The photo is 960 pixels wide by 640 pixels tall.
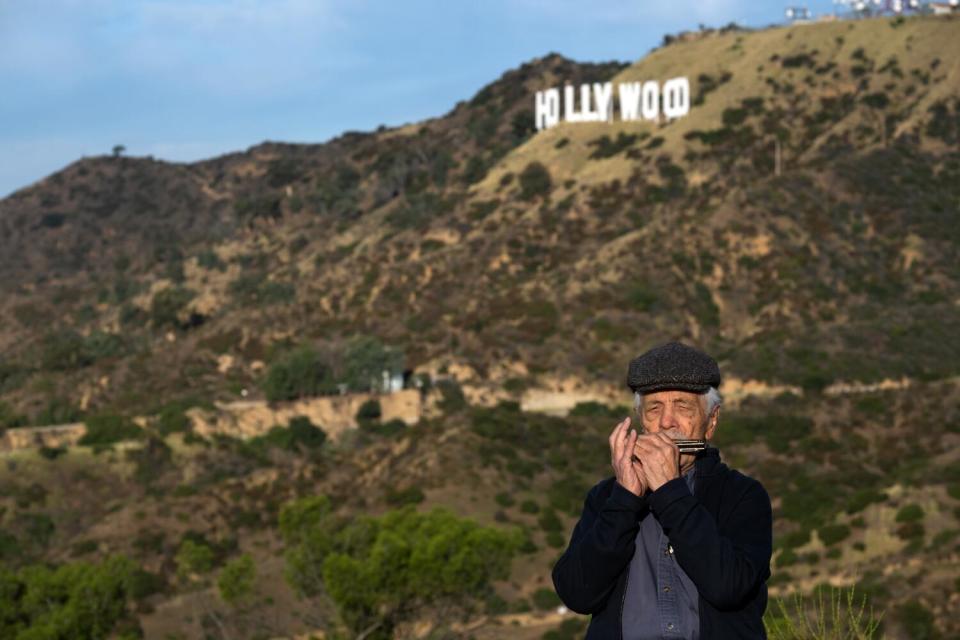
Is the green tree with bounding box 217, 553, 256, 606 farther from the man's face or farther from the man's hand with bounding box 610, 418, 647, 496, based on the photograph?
the man's hand with bounding box 610, 418, 647, 496

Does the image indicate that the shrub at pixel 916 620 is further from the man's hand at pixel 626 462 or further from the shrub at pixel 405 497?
the man's hand at pixel 626 462

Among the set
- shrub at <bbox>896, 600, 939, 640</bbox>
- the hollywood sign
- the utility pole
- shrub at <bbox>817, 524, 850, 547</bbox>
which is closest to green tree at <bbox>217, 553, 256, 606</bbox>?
shrub at <bbox>817, 524, 850, 547</bbox>

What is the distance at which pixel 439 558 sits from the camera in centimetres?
3328

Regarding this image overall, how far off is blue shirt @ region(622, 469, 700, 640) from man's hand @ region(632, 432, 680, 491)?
0.48 feet

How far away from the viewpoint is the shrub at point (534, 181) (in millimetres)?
106375

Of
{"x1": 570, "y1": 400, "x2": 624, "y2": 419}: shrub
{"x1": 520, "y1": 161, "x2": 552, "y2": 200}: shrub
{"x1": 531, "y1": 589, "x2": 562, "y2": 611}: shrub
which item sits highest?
{"x1": 520, "y1": 161, "x2": 552, "y2": 200}: shrub

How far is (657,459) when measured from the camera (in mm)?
5008

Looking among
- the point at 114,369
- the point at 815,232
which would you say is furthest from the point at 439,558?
the point at 114,369

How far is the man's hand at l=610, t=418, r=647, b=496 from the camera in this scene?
5.02 m

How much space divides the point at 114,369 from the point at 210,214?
301 feet

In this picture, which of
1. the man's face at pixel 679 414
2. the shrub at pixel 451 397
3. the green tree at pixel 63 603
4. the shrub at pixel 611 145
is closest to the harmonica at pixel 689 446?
the man's face at pixel 679 414

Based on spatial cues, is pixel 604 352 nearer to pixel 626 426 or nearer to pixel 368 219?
pixel 368 219

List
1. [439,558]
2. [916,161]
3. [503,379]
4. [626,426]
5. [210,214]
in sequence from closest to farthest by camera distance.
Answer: [626,426] → [439,558] → [503,379] → [916,161] → [210,214]

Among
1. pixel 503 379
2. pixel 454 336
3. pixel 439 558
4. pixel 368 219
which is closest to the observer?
pixel 439 558
